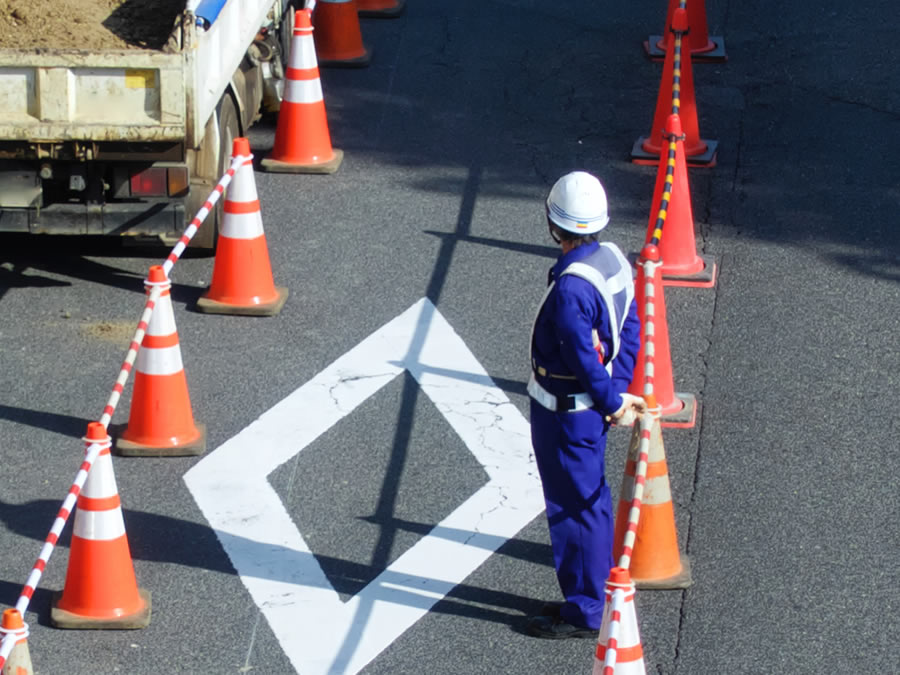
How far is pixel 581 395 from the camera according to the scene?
5605mm

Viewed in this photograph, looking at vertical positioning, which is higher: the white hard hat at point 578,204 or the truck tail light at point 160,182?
the white hard hat at point 578,204

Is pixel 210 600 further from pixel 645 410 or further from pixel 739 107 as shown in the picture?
pixel 739 107

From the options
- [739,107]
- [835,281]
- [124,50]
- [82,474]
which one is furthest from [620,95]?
[82,474]

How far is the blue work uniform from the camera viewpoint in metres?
5.48

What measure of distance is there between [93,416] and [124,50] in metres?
1.91

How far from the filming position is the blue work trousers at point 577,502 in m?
5.68

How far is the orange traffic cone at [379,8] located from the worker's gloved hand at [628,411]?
27.0ft

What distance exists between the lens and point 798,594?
6.17 m

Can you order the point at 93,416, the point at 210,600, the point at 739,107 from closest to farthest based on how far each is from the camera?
1. the point at 210,600
2. the point at 93,416
3. the point at 739,107

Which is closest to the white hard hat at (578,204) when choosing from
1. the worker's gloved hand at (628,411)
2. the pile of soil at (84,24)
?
the worker's gloved hand at (628,411)

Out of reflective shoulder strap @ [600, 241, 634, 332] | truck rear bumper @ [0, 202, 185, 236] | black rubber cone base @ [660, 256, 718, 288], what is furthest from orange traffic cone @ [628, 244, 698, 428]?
truck rear bumper @ [0, 202, 185, 236]

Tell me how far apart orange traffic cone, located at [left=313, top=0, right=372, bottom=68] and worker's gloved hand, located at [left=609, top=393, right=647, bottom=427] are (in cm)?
704

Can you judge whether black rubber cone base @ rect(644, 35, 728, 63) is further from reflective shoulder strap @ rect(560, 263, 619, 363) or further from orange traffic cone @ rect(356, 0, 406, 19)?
reflective shoulder strap @ rect(560, 263, 619, 363)

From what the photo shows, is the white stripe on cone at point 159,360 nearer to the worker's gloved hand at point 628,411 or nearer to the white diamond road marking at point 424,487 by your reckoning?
the white diamond road marking at point 424,487
